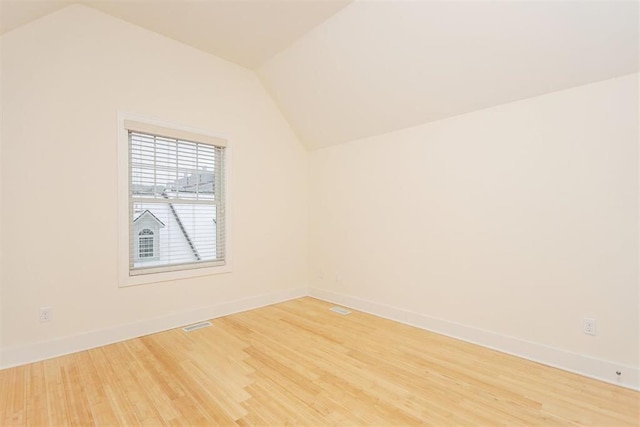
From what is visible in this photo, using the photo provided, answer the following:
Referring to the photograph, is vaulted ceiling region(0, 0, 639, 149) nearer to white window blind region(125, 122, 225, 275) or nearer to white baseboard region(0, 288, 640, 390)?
white window blind region(125, 122, 225, 275)

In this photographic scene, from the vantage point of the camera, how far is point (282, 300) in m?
4.11

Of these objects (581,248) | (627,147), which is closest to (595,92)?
(627,147)

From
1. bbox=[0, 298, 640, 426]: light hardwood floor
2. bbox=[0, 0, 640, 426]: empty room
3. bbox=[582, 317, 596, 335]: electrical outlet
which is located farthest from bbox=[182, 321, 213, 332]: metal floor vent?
bbox=[582, 317, 596, 335]: electrical outlet

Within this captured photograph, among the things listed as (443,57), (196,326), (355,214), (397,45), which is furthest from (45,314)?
(443,57)

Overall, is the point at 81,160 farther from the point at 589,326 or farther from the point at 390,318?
the point at 589,326

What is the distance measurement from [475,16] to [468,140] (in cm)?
101

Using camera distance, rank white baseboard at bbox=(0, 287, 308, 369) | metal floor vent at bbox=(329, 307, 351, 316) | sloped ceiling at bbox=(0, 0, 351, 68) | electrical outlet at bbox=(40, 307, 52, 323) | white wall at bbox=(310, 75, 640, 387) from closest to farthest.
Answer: white wall at bbox=(310, 75, 640, 387), white baseboard at bbox=(0, 287, 308, 369), electrical outlet at bbox=(40, 307, 52, 323), sloped ceiling at bbox=(0, 0, 351, 68), metal floor vent at bbox=(329, 307, 351, 316)

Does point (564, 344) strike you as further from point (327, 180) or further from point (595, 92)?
point (327, 180)

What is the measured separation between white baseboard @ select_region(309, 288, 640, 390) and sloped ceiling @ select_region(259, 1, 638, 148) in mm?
1995

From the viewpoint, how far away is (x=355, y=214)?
3883mm

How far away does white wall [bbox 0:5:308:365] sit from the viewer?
7.69ft

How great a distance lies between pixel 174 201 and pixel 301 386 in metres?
2.26

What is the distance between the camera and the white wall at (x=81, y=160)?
7.69 feet

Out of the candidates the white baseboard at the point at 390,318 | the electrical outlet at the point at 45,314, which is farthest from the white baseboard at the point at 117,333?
the electrical outlet at the point at 45,314
